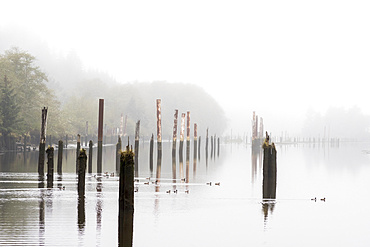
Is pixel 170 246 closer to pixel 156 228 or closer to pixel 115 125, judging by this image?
pixel 156 228

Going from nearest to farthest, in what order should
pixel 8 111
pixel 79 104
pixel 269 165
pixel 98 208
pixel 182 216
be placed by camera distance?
pixel 182 216
pixel 98 208
pixel 269 165
pixel 8 111
pixel 79 104

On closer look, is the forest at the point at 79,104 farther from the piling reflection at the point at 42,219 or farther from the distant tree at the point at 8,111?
the piling reflection at the point at 42,219

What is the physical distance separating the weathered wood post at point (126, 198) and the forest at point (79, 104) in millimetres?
42827

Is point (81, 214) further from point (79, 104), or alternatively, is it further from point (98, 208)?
point (79, 104)

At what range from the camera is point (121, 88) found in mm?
143125

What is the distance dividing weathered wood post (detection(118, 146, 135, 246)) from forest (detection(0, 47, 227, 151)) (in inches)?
1686

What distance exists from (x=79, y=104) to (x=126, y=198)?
3757 inches

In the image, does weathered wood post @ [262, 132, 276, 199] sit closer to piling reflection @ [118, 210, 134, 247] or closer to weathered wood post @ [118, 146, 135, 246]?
weathered wood post @ [118, 146, 135, 246]

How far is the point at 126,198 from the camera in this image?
19469mm

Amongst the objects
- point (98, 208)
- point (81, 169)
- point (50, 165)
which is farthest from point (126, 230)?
point (50, 165)

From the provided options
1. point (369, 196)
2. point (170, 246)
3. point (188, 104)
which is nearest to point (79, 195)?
point (170, 246)

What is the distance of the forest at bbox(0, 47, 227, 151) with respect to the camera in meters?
64.8

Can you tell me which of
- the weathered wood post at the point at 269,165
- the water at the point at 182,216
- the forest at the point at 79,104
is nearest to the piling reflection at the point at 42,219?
the water at the point at 182,216

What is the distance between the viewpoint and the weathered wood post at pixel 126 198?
1741cm
